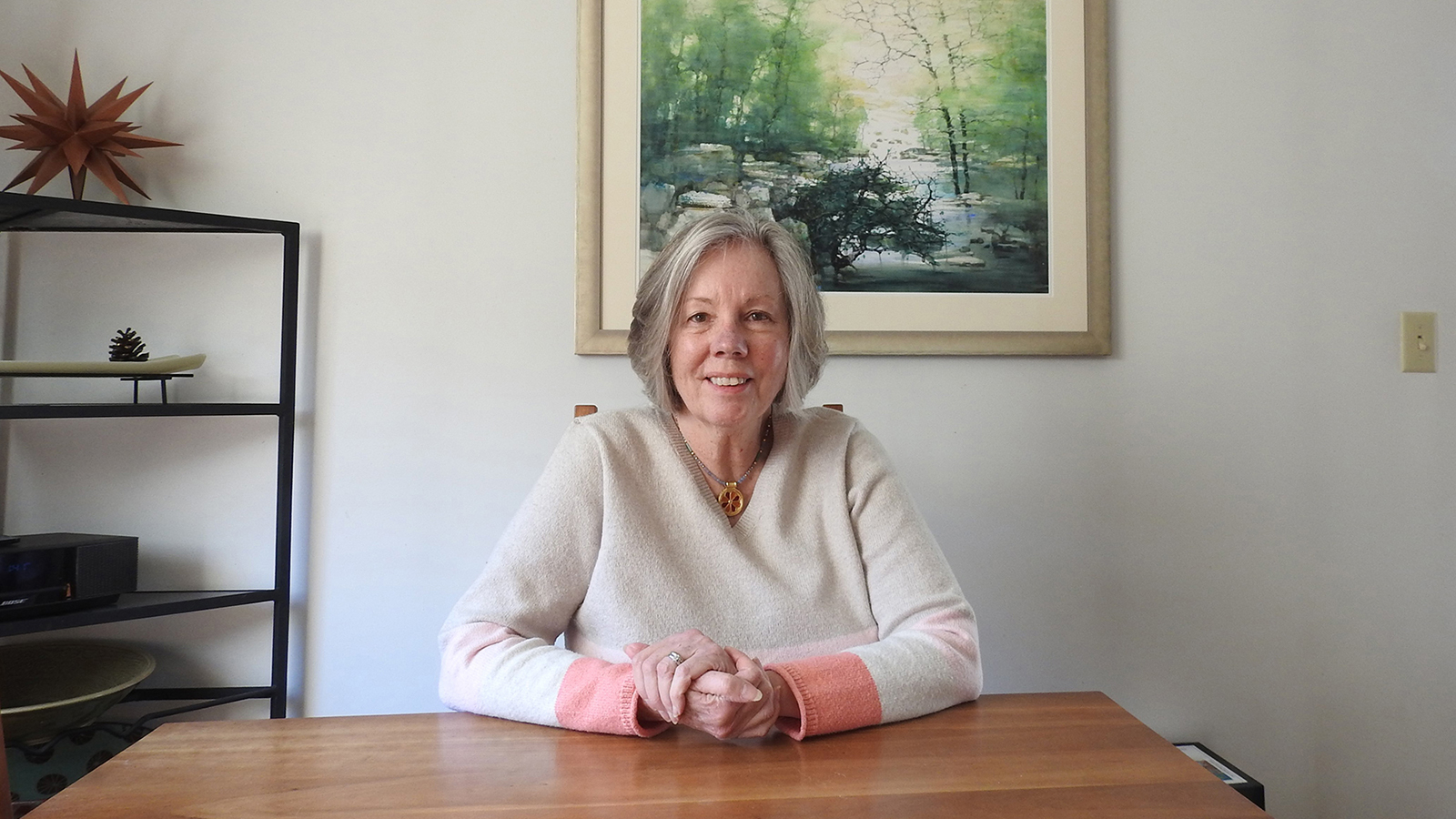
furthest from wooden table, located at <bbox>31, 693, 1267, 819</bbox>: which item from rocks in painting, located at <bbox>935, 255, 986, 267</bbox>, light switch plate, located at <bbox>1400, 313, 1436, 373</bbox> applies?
light switch plate, located at <bbox>1400, 313, 1436, 373</bbox>

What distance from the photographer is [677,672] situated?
87 centimetres

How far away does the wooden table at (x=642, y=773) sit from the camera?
2.31 feet

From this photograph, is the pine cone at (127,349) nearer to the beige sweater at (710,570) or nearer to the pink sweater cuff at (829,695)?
the beige sweater at (710,570)

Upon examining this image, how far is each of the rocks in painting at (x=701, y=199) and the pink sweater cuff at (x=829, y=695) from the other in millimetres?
1055

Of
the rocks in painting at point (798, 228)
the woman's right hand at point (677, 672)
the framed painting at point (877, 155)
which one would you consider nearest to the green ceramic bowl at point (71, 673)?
the framed painting at point (877, 155)

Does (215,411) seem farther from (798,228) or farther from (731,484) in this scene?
(798,228)

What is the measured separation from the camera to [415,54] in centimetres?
176

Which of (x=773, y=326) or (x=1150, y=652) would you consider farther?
(x=1150, y=652)

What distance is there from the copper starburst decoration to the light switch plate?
2480 millimetres

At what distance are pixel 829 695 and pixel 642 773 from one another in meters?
0.22

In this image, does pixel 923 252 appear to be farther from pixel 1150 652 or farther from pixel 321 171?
pixel 321 171

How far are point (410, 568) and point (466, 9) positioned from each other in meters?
1.11

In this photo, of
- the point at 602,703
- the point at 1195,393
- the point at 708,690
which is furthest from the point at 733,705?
the point at 1195,393

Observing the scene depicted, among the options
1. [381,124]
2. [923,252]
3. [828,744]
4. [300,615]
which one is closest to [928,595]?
[828,744]
